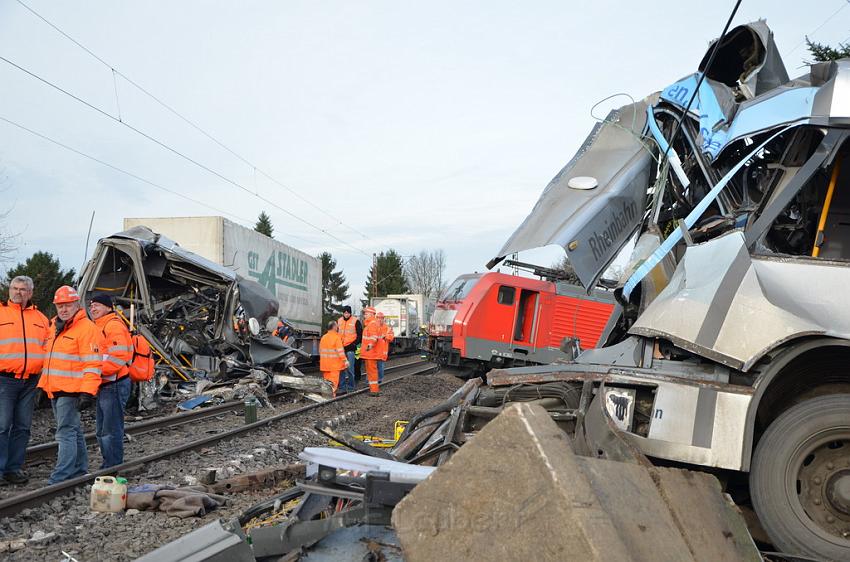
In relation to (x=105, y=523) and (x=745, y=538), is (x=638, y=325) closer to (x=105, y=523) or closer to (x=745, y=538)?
(x=745, y=538)

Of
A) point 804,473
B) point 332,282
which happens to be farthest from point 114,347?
point 332,282

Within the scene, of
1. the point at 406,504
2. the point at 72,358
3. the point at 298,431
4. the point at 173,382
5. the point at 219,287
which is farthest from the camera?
the point at 219,287

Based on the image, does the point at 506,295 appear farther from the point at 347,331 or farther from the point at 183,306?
the point at 183,306

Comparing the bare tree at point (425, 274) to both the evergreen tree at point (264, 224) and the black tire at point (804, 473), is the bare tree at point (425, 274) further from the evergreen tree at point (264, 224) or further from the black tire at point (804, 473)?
the black tire at point (804, 473)

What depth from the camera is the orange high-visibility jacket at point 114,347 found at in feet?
21.4

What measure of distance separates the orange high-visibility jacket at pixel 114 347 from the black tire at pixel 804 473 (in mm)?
5814

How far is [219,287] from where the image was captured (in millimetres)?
13781

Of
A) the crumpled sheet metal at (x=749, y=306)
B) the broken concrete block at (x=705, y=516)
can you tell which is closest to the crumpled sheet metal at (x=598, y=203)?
the crumpled sheet metal at (x=749, y=306)

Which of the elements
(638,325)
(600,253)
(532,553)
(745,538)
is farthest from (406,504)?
(600,253)

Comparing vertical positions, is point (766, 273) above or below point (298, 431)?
above

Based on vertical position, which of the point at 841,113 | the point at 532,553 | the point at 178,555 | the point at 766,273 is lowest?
the point at 178,555

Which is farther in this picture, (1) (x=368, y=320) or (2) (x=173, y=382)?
(1) (x=368, y=320)

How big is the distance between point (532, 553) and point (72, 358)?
5539 millimetres

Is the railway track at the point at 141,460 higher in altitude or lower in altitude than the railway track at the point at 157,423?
higher
